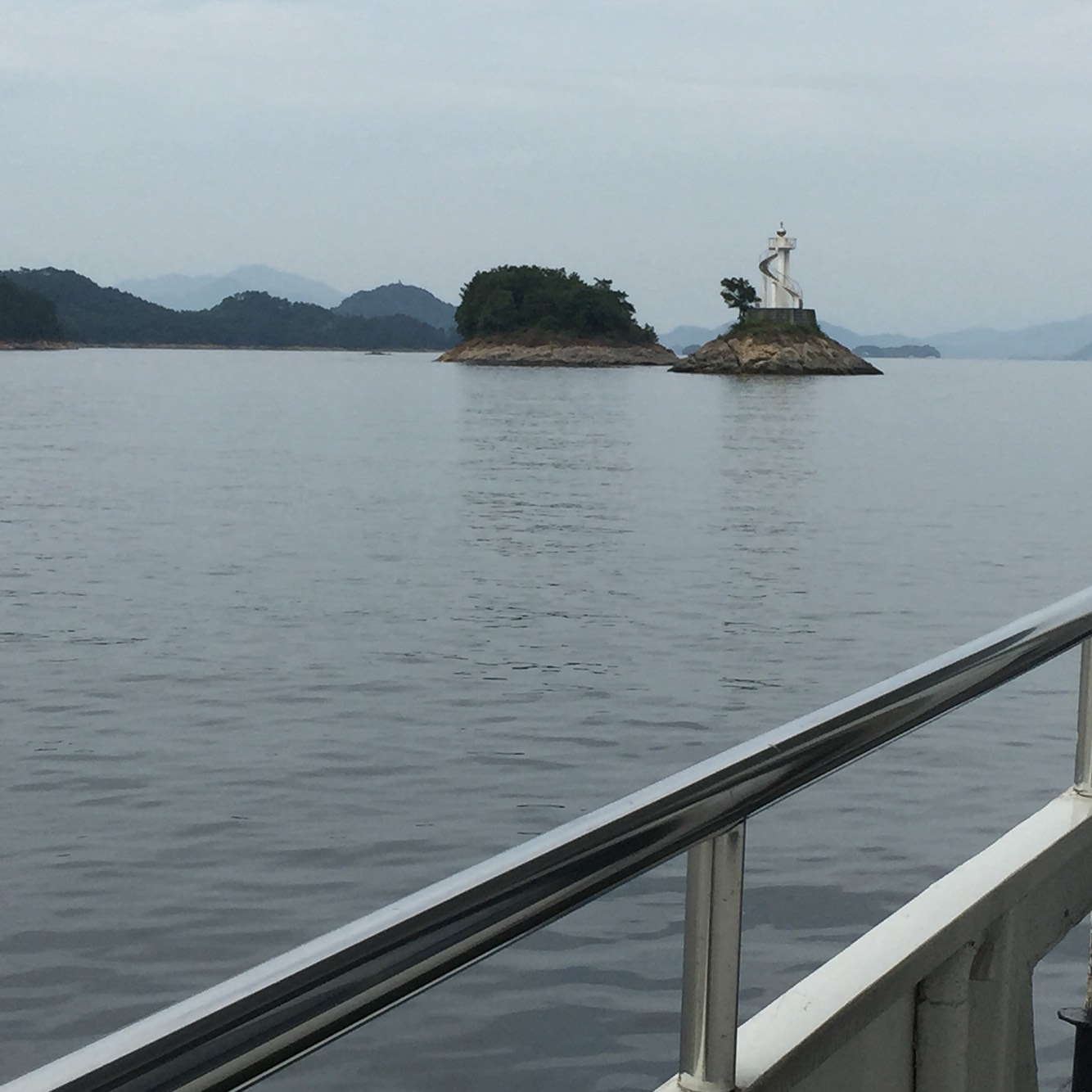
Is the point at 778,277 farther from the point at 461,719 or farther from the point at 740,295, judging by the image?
the point at 461,719

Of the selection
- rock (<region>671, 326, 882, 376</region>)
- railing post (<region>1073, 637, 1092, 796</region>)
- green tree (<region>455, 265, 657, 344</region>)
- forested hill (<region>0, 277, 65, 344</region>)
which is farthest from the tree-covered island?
Answer: railing post (<region>1073, 637, 1092, 796</region>)

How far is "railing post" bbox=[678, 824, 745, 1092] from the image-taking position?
1.73m

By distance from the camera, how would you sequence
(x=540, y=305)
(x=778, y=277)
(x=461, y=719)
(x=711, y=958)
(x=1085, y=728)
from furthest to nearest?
(x=540, y=305) → (x=778, y=277) → (x=461, y=719) → (x=1085, y=728) → (x=711, y=958)

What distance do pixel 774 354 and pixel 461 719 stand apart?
132692 mm

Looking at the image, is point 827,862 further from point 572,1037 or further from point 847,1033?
point 847,1033

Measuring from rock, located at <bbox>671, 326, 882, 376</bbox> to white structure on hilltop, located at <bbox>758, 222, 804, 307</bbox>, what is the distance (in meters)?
2.81

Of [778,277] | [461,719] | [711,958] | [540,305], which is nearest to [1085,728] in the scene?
[711,958]

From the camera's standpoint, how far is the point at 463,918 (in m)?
1.29

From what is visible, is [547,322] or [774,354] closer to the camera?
[774,354]

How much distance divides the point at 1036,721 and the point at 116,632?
34.2ft

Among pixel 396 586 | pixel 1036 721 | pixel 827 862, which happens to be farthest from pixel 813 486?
pixel 827 862

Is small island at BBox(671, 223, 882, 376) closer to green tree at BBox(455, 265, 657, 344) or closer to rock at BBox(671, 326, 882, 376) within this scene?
rock at BBox(671, 326, 882, 376)

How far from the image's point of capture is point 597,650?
60.9 feet

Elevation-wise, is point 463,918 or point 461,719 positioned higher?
point 463,918
